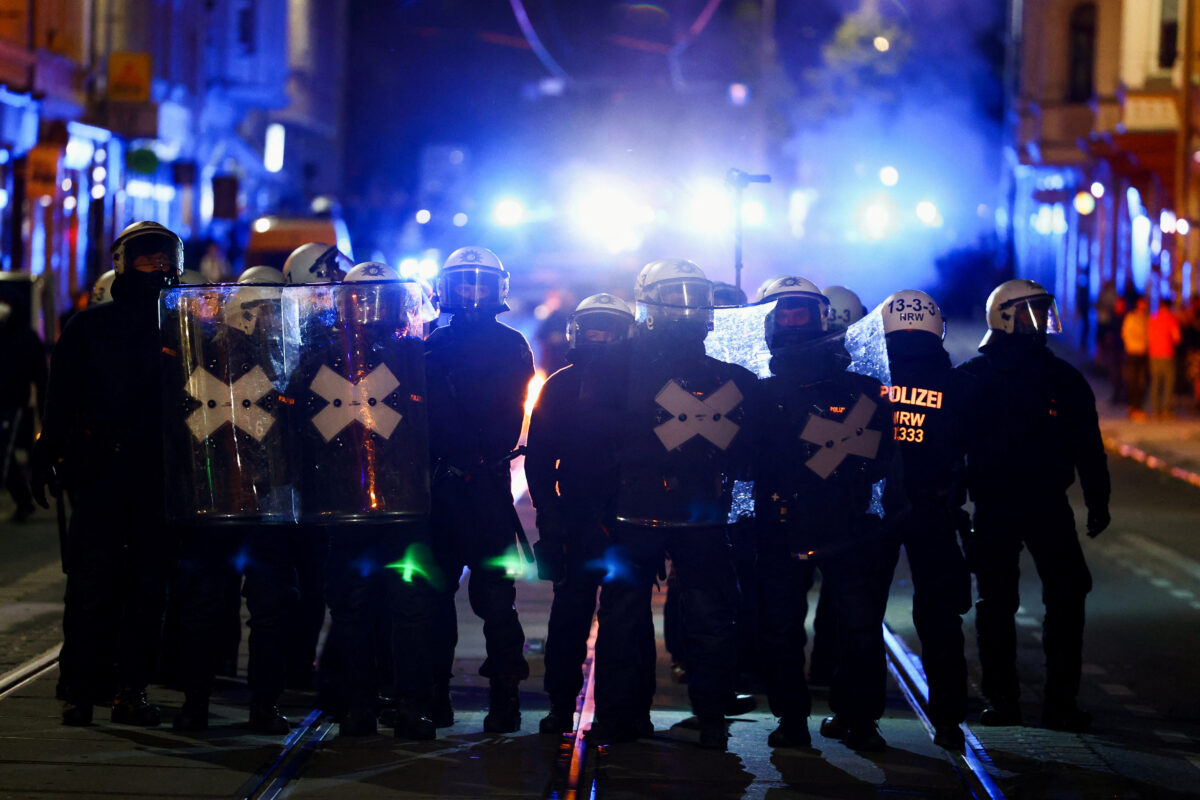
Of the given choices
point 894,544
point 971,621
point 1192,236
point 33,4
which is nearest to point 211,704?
point 894,544

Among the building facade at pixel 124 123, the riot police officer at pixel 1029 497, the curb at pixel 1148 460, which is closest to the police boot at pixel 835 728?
the riot police officer at pixel 1029 497

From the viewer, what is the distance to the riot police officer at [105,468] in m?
6.75

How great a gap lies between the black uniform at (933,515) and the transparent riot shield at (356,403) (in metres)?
1.95

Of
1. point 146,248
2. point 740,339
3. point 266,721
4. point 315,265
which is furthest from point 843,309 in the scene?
point 266,721

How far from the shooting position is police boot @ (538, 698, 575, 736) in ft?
22.3

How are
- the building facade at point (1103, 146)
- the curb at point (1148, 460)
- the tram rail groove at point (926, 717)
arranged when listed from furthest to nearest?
the building facade at point (1103, 146)
the curb at point (1148, 460)
the tram rail groove at point (926, 717)

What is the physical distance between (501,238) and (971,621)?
3211 centimetres

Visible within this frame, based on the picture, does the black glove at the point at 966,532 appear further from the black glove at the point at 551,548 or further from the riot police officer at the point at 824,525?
the black glove at the point at 551,548

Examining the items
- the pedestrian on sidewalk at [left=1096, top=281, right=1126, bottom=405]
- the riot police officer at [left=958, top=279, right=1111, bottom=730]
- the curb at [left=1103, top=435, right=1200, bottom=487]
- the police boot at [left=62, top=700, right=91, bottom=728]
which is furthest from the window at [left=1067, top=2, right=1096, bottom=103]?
the police boot at [left=62, top=700, right=91, bottom=728]

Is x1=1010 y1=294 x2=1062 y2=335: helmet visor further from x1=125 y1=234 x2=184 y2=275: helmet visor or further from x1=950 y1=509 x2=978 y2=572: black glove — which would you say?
x1=125 y1=234 x2=184 y2=275: helmet visor

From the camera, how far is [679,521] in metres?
6.69

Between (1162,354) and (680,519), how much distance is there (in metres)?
20.1

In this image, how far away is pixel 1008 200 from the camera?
5288cm

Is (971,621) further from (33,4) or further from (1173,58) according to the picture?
(1173,58)
